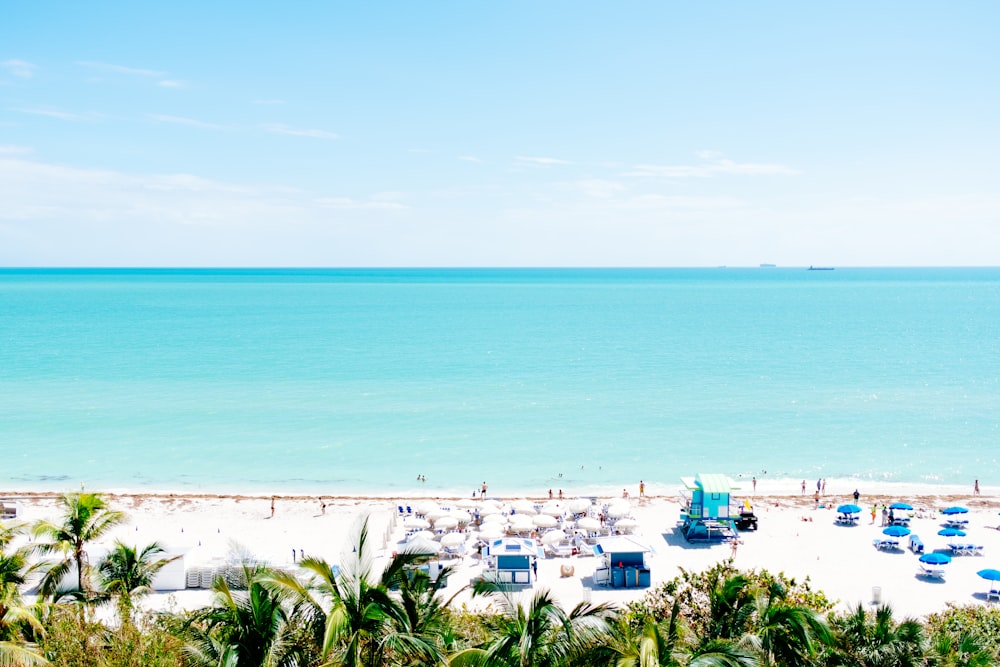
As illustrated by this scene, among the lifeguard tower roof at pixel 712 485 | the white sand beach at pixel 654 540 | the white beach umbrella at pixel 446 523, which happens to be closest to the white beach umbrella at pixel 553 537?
the white sand beach at pixel 654 540

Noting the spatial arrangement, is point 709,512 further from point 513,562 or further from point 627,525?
point 513,562

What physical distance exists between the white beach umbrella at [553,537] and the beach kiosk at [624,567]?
9.44ft

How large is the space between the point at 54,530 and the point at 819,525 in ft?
78.1

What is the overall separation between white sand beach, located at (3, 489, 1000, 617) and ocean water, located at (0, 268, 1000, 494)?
4.02 m

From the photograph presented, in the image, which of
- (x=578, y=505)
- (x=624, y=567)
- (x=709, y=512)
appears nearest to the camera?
(x=624, y=567)

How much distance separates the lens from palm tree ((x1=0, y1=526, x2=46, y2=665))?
349 inches

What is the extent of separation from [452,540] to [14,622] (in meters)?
14.1

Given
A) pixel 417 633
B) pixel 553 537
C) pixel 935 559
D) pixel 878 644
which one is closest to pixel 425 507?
pixel 553 537

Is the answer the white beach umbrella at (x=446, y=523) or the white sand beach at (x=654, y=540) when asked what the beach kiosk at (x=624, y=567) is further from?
the white beach umbrella at (x=446, y=523)

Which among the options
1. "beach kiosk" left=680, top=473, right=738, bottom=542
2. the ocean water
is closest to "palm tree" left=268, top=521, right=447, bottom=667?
"beach kiosk" left=680, top=473, right=738, bottom=542

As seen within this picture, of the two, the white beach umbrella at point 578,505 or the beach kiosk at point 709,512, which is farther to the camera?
the white beach umbrella at point 578,505

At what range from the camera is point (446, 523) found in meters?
25.3

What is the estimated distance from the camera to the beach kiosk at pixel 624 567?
20.8m

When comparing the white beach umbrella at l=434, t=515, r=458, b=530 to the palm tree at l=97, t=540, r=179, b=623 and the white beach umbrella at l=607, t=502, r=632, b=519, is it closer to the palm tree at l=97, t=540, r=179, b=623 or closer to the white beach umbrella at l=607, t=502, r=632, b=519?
the white beach umbrella at l=607, t=502, r=632, b=519
